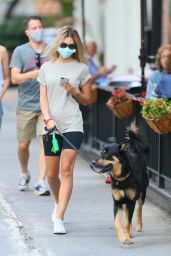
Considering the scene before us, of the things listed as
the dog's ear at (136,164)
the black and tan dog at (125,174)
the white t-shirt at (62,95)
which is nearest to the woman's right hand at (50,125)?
the white t-shirt at (62,95)

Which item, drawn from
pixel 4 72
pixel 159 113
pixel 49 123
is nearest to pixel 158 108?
pixel 159 113

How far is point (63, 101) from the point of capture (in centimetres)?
860

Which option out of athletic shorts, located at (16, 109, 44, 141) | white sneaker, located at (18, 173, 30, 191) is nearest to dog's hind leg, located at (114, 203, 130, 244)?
athletic shorts, located at (16, 109, 44, 141)

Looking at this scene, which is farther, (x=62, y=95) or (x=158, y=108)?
(x=158, y=108)

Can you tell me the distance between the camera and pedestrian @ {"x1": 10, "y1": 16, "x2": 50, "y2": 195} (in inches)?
415

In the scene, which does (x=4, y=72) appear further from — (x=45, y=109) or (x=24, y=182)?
(x=45, y=109)

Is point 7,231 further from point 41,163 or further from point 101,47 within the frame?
point 101,47

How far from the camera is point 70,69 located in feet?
28.3

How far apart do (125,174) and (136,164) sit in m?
0.19

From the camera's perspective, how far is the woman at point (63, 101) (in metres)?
8.52

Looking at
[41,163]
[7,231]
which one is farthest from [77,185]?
[7,231]

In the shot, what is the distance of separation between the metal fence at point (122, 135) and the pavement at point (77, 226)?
0.38 metres

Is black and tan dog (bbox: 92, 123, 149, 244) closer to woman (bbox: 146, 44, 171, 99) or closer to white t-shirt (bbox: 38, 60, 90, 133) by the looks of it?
white t-shirt (bbox: 38, 60, 90, 133)

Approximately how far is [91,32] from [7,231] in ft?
73.7
